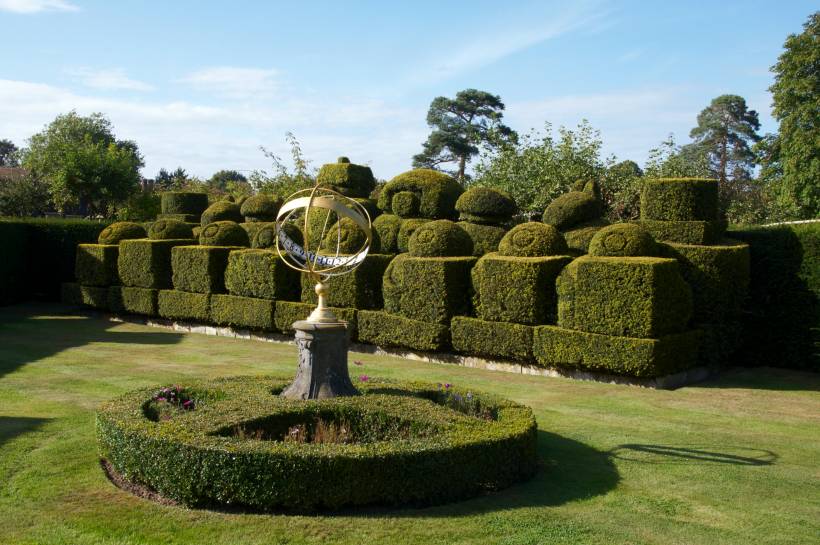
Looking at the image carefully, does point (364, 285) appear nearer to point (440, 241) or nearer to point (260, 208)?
point (440, 241)

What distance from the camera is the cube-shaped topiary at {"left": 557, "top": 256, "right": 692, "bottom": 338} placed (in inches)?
489

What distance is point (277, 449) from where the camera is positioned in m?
6.57

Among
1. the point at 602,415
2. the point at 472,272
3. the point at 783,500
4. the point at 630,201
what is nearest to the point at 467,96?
the point at 630,201

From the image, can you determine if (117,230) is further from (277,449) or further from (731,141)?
(731,141)

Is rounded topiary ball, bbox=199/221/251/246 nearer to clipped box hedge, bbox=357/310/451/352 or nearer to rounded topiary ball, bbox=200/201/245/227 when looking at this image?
rounded topiary ball, bbox=200/201/245/227

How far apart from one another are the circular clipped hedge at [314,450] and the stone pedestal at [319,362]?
0.36 meters

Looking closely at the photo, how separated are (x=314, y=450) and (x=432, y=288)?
870 cm

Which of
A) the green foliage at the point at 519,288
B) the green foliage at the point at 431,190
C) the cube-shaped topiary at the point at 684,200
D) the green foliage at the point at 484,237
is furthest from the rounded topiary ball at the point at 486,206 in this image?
the cube-shaped topiary at the point at 684,200

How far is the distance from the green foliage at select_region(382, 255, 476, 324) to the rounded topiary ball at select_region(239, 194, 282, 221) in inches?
361

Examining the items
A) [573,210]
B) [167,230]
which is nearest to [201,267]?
[167,230]

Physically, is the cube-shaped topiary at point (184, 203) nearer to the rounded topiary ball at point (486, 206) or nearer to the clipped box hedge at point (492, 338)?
the rounded topiary ball at point (486, 206)

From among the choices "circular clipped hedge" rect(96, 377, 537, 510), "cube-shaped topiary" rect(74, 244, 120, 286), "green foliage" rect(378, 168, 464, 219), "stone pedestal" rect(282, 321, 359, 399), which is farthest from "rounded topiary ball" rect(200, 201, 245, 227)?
"stone pedestal" rect(282, 321, 359, 399)

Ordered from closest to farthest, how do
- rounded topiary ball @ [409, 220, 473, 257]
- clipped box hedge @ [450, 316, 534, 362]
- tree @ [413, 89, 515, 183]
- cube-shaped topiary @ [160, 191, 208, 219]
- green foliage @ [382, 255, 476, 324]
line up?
clipped box hedge @ [450, 316, 534, 362]
green foliage @ [382, 255, 476, 324]
rounded topiary ball @ [409, 220, 473, 257]
cube-shaped topiary @ [160, 191, 208, 219]
tree @ [413, 89, 515, 183]

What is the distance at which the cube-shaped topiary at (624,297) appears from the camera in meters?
12.4
